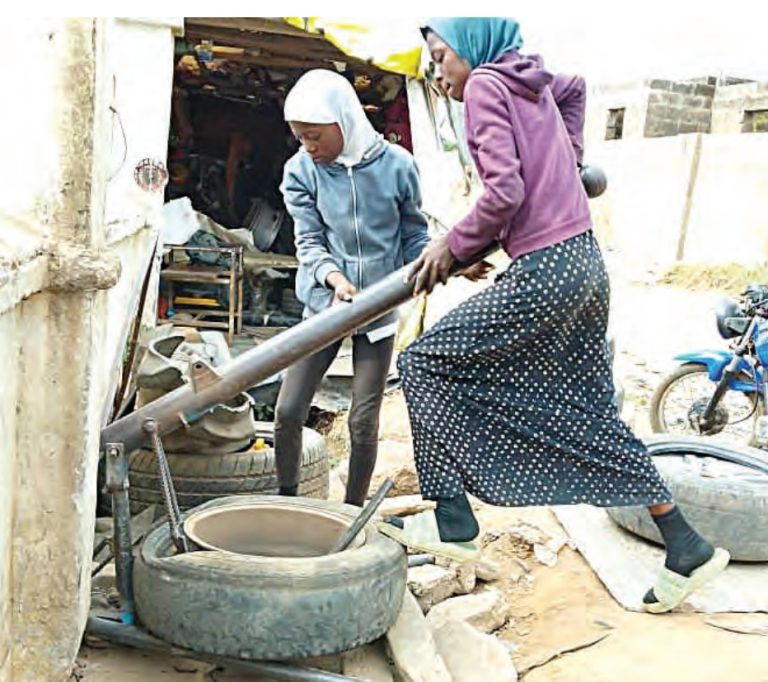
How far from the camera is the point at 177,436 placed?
3.43 m

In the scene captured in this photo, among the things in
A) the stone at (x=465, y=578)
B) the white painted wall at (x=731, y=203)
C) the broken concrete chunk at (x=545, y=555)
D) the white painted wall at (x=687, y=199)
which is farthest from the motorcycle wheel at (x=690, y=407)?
the white painted wall at (x=687, y=199)

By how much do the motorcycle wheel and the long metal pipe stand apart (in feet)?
→ 13.1

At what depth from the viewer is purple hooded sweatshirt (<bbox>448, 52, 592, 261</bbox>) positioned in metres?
2.44

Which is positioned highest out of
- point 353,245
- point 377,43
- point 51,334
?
point 377,43

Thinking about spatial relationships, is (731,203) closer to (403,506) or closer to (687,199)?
(687,199)

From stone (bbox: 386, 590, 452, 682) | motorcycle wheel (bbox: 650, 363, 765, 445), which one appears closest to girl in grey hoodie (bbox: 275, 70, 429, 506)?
stone (bbox: 386, 590, 452, 682)

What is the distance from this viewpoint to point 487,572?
12.0 ft

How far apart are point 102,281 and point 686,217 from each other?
15.5 meters

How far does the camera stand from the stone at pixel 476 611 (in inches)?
125

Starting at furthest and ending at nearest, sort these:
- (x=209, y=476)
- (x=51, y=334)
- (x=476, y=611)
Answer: (x=209, y=476) < (x=476, y=611) < (x=51, y=334)

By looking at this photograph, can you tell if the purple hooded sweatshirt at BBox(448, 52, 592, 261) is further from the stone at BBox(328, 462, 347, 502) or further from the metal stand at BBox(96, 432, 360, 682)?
the stone at BBox(328, 462, 347, 502)

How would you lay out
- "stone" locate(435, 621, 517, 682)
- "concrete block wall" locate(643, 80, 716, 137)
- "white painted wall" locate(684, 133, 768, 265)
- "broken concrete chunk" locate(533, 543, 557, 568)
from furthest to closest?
1. "concrete block wall" locate(643, 80, 716, 137)
2. "white painted wall" locate(684, 133, 768, 265)
3. "broken concrete chunk" locate(533, 543, 557, 568)
4. "stone" locate(435, 621, 517, 682)

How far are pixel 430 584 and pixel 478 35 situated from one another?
1.93 metres

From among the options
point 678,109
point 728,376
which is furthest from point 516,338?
point 678,109
